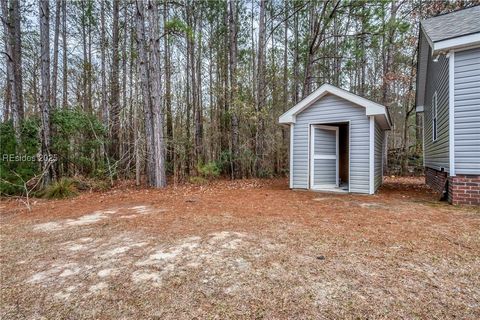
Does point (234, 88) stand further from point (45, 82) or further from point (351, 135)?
point (45, 82)

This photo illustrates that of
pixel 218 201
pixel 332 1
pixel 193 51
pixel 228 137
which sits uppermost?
pixel 332 1

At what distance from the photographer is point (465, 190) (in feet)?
15.3

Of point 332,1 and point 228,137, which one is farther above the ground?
point 332,1

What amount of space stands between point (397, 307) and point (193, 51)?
1246 cm

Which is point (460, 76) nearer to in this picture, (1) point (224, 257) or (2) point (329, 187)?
(2) point (329, 187)

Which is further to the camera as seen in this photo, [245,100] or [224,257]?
[245,100]

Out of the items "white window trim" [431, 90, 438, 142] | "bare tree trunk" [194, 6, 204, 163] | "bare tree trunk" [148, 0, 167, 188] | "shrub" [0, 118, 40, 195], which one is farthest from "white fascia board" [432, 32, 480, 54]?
"shrub" [0, 118, 40, 195]

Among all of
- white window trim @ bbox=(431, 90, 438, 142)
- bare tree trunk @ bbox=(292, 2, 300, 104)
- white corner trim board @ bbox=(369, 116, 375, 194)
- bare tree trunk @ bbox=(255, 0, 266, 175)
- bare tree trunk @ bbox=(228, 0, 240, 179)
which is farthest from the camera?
bare tree trunk @ bbox=(292, 2, 300, 104)

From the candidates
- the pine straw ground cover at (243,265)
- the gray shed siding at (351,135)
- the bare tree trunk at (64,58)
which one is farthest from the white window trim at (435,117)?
the bare tree trunk at (64,58)

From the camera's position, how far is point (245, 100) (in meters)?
10.1

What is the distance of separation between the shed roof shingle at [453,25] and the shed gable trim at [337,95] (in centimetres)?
171

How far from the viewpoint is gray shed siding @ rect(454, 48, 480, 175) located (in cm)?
457

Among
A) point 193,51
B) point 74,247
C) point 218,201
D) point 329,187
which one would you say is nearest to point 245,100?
point 193,51

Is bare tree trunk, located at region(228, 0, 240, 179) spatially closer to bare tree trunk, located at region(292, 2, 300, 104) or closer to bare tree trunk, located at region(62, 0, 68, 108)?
bare tree trunk, located at region(292, 2, 300, 104)
